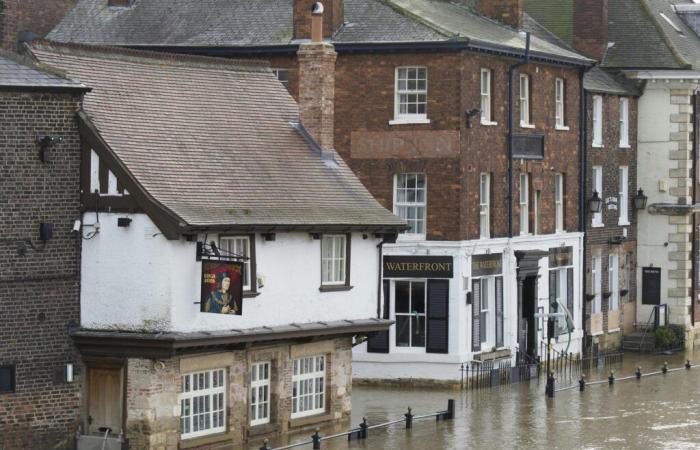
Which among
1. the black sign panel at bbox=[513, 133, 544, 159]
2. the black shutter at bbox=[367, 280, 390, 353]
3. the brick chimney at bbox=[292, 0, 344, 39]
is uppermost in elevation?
the brick chimney at bbox=[292, 0, 344, 39]

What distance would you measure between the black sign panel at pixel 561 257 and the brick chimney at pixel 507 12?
278 inches

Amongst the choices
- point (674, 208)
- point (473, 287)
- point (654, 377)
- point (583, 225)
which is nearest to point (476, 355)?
point (473, 287)

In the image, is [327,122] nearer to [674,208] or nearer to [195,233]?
[195,233]

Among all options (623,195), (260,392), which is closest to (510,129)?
(623,195)

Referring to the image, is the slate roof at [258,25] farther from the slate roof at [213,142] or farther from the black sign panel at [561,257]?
the slate roof at [213,142]

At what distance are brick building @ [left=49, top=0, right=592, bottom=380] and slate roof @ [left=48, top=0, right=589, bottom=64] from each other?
0.21 ft

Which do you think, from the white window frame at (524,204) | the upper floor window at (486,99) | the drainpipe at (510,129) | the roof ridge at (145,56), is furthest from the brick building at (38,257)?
the white window frame at (524,204)

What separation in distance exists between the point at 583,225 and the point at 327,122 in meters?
18.3

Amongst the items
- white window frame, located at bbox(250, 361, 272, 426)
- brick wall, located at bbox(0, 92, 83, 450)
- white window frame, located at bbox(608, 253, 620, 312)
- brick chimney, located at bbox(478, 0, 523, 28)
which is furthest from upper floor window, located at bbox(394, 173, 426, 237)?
brick wall, located at bbox(0, 92, 83, 450)

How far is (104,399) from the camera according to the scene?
120ft

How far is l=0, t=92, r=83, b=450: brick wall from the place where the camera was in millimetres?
35594

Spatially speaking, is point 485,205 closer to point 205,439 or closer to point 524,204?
point 524,204

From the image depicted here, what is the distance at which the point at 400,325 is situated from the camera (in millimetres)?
50656

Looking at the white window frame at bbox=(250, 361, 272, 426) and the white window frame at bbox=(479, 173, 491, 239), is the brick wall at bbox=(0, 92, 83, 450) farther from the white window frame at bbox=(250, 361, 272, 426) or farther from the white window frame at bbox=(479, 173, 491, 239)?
the white window frame at bbox=(479, 173, 491, 239)
